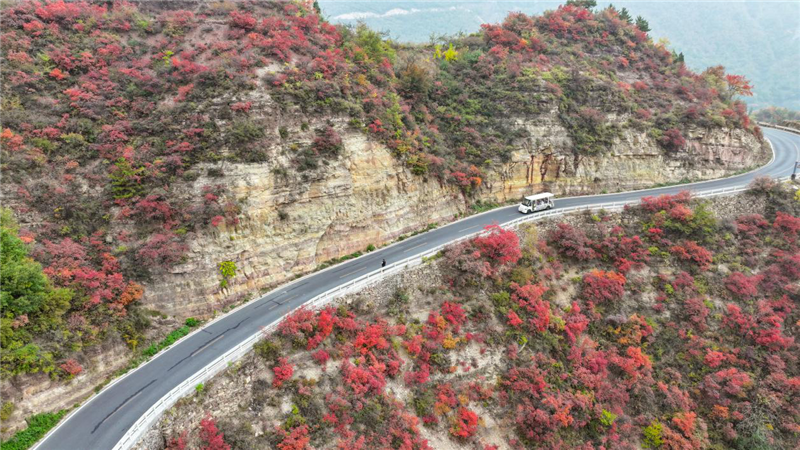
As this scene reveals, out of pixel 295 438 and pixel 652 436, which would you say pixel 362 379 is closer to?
pixel 295 438

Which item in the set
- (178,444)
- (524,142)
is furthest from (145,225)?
(524,142)

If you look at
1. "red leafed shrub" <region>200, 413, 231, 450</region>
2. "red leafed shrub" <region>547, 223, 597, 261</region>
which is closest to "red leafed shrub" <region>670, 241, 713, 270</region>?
"red leafed shrub" <region>547, 223, 597, 261</region>

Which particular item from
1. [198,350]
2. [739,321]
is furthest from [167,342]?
[739,321]

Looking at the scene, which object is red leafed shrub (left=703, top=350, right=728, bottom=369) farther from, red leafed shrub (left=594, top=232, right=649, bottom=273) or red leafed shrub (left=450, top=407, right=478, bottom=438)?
red leafed shrub (left=450, top=407, right=478, bottom=438)

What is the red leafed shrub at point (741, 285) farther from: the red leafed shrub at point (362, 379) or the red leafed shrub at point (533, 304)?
the red leafed shrub at point (362, 379)

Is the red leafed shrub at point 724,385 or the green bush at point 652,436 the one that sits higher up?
the red leafed shrub at point 724,385

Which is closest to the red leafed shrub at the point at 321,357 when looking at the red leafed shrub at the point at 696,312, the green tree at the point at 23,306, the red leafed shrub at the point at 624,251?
the green tree at the point at 23,306
